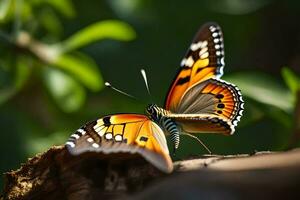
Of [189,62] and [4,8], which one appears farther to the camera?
[4,8]

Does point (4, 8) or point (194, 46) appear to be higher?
point (4, 8)

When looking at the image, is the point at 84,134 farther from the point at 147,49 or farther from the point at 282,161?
the point at 147,49

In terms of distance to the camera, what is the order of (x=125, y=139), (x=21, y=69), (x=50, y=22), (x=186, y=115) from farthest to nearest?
(x=50, y=22) → (x=21, y=69) → (x=186, y=115) → (x=125, y=139)

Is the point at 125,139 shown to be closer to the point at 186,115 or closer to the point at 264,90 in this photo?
the point at 186,115

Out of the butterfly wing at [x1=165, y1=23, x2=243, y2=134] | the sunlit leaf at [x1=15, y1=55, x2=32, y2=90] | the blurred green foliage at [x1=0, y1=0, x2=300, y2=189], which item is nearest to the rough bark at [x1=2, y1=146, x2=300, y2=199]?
the butterfly wing at [x1=165, y1=23, x2=243, y2=134]

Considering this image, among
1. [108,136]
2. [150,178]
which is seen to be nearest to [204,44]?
[108,136]

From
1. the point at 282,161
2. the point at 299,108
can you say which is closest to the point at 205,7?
the point at 299,108

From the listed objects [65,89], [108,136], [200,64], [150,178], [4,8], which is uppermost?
[4,8]
